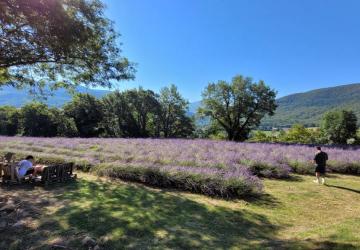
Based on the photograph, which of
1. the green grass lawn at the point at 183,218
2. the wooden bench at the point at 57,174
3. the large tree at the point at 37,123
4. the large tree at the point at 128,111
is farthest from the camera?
the large tree at the point at 128,111

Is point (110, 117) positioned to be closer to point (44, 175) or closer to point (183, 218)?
point (44, 175)

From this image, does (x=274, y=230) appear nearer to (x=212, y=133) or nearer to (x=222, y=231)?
(x=222, y=231)

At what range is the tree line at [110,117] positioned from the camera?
143ft

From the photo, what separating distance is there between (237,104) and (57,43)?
111ft

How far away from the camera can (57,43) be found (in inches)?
305

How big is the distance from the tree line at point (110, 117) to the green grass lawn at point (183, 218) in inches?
1448

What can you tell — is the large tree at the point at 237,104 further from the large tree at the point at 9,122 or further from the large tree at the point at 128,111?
the large tree at the point at 9,122

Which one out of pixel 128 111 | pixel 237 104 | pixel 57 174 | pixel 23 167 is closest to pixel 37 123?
pixel 128 111

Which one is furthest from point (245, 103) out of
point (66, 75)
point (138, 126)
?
point (66, 75)

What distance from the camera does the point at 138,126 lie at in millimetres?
48062

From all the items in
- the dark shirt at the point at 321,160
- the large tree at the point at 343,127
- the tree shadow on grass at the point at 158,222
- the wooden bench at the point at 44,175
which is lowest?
the tree shadow on grass at the point at 158,222

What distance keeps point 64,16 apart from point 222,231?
6393 mm

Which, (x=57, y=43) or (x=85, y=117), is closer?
(x=57, y=43)

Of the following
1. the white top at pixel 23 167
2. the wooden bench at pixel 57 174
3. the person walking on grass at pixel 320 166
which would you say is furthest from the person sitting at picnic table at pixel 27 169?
the person walking on grass at pixel 320 166
